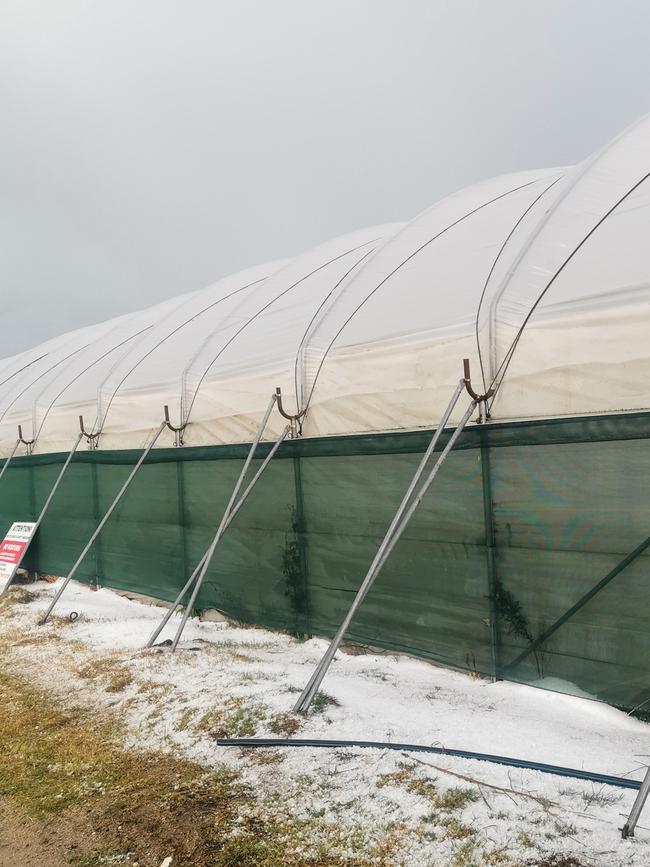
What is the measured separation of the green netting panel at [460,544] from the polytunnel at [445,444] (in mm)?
18

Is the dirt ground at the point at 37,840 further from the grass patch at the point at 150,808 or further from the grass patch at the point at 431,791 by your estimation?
the grass patch at the point at 431,791

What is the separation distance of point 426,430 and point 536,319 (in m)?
1.32

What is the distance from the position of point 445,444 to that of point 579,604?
66.0 inches

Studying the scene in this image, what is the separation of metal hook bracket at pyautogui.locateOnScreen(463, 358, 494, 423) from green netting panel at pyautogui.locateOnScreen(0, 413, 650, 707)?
146 mm

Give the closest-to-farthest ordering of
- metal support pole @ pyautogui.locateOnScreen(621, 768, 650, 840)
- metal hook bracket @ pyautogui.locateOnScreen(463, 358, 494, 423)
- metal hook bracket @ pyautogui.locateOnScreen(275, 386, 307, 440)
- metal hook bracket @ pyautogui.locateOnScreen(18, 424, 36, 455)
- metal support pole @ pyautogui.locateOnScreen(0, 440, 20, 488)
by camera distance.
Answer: metal support pole @ pyautogui.locateOnScreen(621, 768, 650, 840)
metal hook bracket @ pyautogui.locateOnScreen(463, 358, 494, 423)
metal hook bracket @ pyautogui.locateOnScreen(275, 386, 307, 440)
metal support pole @ pyautogui.locateOnScreen(0, 440, 20, 488)
metal hook bracket @ pyautogui.locateOnScreen(18, 424, 36, 455)

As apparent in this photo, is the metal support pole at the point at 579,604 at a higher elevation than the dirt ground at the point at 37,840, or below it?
higher

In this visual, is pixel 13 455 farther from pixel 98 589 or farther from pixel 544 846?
pixel 544 846

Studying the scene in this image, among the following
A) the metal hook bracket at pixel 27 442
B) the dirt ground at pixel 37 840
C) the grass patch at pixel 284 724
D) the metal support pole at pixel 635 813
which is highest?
the metal hook bracket at pixel 27 442

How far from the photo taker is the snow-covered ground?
11.4 ft

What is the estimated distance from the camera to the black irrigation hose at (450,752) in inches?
152

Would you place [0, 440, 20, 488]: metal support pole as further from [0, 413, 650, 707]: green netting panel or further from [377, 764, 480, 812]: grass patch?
[377, 764, 480, 812]: grass patch

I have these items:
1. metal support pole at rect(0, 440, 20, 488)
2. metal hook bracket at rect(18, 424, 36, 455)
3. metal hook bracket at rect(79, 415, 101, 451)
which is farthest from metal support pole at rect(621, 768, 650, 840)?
metal hook bracket at rect(18, 424, 36, 455)

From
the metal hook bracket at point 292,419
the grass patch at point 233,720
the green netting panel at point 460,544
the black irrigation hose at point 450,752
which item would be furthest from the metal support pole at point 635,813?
the metal hook bracket at point 292,419

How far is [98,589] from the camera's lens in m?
10.9
